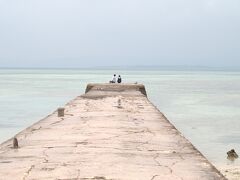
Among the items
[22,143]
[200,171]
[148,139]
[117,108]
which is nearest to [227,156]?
[117,108]

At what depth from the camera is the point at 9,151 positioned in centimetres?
615

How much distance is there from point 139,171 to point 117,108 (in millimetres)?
7797

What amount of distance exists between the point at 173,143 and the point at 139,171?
2.09 metres

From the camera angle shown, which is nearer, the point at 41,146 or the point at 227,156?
the point at 41,146

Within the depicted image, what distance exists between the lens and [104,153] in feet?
19.0

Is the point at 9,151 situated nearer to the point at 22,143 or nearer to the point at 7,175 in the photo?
the point at 22,143

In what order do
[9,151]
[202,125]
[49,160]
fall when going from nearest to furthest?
[49,160] → [9,151] → [202,125]

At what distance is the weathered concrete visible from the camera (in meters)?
4.70

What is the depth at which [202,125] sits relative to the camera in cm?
2036

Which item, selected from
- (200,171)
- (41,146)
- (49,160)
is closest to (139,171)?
(200,171)

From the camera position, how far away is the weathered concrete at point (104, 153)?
15.4ft

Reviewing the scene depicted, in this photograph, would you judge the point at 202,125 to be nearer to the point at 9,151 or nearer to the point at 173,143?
the point at 173,143

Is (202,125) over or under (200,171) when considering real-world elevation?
under

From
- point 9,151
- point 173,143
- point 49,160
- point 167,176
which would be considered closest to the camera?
point 167,176
